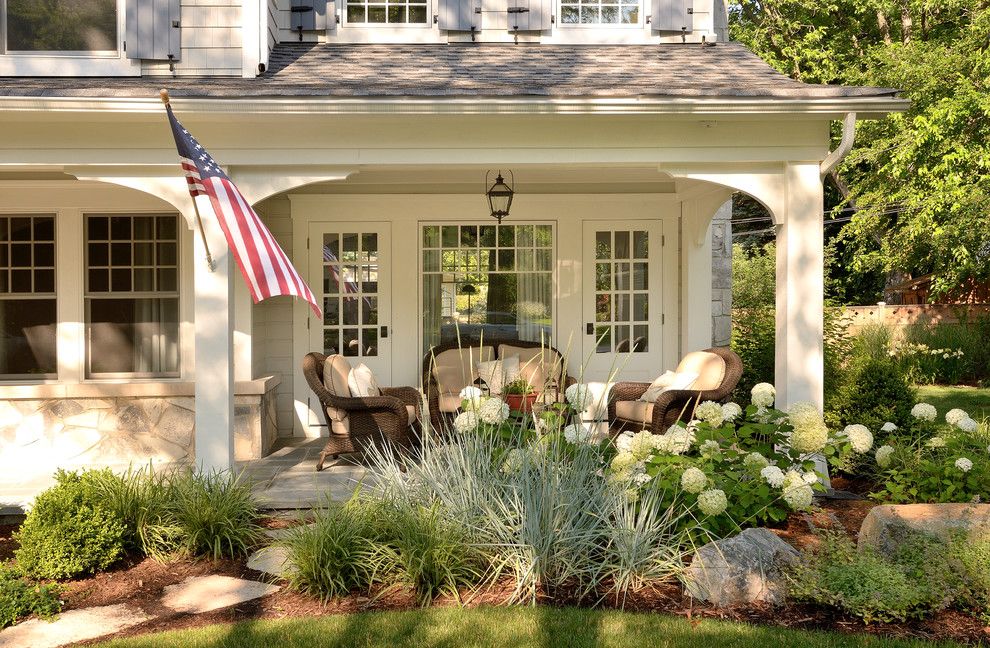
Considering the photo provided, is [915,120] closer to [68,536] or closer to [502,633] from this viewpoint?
[502,633]

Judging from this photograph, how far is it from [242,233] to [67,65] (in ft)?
11.1

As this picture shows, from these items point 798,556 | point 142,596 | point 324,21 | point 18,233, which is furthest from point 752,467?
point 18,233

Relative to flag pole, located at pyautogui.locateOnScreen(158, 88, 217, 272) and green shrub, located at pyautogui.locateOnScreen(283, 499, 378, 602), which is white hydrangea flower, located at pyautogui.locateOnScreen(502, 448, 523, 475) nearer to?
green shrub, located at pyautogui.locateOnScreen(283, 499, 378, 602)

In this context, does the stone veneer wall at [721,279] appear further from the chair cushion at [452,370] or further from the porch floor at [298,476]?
the porch floor at [298,476]

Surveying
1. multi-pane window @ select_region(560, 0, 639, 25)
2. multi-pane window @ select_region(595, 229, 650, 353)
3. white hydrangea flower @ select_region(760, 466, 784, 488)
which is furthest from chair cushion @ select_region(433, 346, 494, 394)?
white hydrangea flower @ select_region(760, 466, 784, 488)

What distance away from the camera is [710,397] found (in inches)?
270

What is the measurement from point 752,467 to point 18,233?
689cm

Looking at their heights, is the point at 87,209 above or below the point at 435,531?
above

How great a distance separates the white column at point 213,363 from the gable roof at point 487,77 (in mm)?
1177

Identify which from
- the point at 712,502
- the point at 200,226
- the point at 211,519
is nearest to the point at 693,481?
the point at 712,502

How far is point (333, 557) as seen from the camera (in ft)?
13.3

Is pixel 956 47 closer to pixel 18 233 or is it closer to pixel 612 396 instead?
pixel 612 396

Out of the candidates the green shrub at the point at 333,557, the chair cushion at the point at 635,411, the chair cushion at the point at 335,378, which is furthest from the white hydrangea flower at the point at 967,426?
the chair cushion at the point at 335,378

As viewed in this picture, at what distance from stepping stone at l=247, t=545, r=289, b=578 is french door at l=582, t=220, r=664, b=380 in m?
4.85
